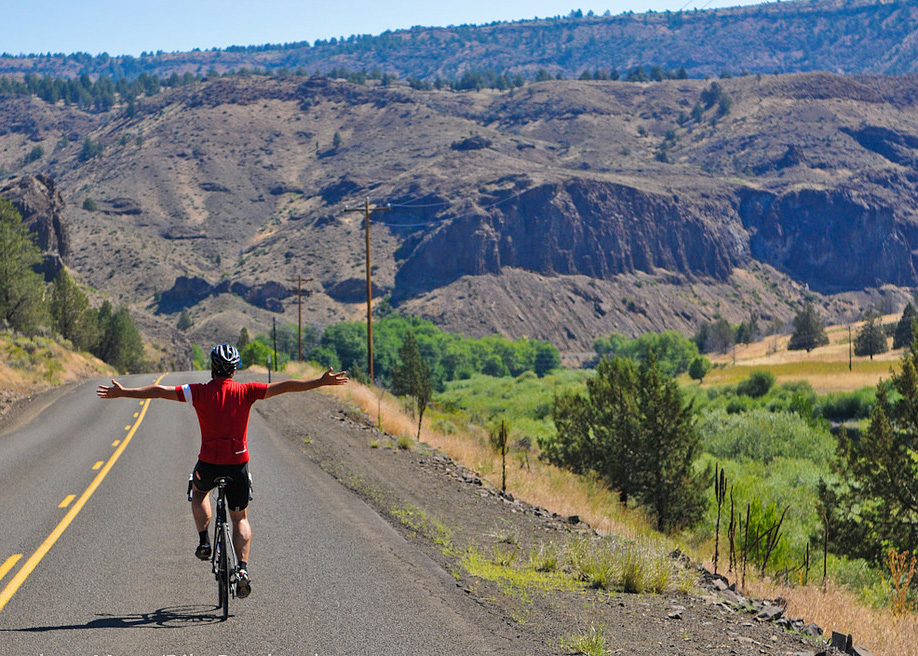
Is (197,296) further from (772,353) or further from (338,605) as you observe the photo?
(338,605)

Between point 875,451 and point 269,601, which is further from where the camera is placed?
point 875,451

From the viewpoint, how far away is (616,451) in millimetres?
23594

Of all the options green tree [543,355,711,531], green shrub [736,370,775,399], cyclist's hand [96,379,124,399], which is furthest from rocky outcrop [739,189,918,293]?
cyclist's hand [96,379,124,399]

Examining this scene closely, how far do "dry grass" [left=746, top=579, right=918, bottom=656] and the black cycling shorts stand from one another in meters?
5.24

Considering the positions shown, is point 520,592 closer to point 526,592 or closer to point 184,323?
point 526,592

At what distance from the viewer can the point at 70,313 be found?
2581 inches

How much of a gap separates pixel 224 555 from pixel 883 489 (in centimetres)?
1884

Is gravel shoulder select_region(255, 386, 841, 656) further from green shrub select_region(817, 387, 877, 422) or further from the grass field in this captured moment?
green shrub select_region(817, 387, 877, 422)

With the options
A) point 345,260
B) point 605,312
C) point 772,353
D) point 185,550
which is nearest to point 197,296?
point 345,260

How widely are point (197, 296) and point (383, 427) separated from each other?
132466 millimetres

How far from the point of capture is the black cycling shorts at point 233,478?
6781mm

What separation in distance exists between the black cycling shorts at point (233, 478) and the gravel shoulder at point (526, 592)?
207 centimetres

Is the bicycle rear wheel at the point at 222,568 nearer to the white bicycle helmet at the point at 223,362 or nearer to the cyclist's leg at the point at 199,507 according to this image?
the cyclist's leg at the point at 199,507

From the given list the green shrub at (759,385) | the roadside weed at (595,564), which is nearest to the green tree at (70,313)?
the green shrub at (759,385)
